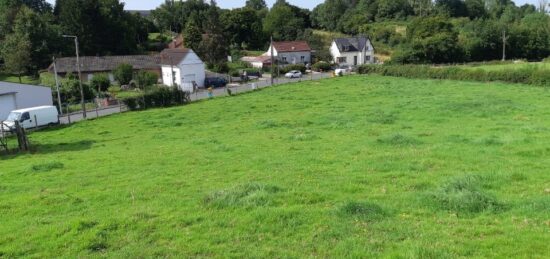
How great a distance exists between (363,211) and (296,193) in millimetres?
2116

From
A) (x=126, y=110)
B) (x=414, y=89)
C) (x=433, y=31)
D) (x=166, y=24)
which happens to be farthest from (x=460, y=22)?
(x=126, y=110)

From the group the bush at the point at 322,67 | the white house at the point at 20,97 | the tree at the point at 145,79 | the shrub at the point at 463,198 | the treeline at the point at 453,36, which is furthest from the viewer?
the bush at the point at 322,67

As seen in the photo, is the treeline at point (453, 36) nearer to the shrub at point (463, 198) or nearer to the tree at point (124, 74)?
the tree at point (124, 74)

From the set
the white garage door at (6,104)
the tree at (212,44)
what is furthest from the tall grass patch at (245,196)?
the tree at (212,44)

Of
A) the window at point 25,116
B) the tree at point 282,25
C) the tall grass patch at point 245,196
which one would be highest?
the tree at point 282,25

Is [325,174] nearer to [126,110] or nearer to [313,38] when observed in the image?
Answer: [126,110]

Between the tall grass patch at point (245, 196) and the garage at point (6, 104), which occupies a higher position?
the garage at point (6, 104)

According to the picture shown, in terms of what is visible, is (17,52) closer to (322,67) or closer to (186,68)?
(186,68)

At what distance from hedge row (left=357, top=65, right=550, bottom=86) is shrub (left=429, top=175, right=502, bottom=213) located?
44517 mm

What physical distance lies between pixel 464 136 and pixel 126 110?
31155mm

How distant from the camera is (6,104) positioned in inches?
1655

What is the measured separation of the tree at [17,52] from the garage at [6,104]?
1224 inches

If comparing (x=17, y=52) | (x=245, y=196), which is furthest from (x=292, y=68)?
(x=245, y=196)

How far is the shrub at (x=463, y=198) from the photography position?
9.61 metres
